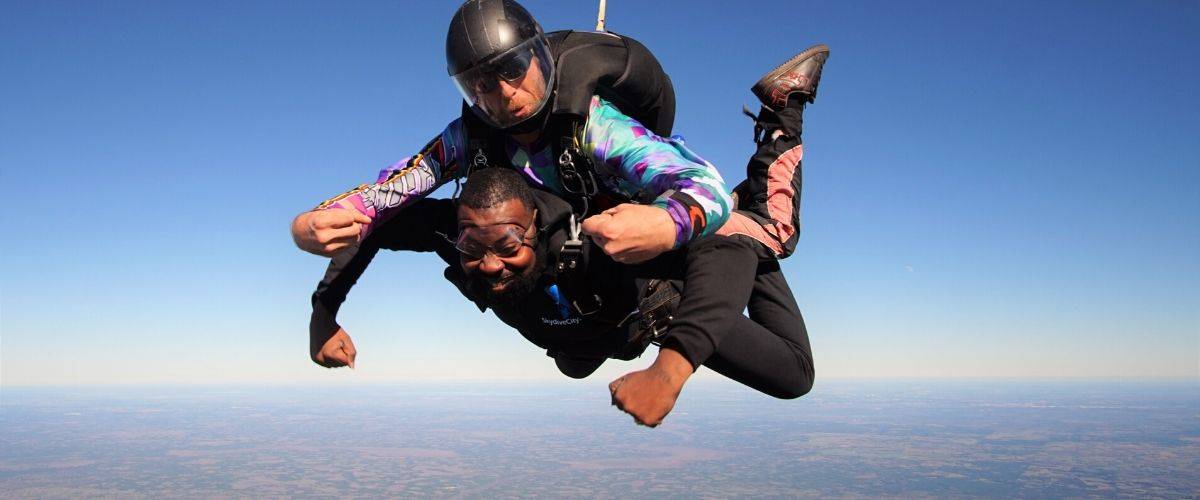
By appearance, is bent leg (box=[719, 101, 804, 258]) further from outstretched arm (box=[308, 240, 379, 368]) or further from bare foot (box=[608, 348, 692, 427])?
outstretched arm (box=[308, 240, 379, 368])

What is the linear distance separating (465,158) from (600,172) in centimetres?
52

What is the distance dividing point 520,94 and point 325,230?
0.67 metres

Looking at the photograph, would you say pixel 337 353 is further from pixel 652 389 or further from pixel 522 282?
pixel 652 389

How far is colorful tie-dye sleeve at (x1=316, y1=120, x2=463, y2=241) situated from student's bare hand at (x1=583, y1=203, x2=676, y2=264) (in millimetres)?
902

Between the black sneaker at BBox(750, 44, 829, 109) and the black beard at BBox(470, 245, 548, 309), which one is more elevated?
the black sneaker at BBox(750, 44, 829, 109)

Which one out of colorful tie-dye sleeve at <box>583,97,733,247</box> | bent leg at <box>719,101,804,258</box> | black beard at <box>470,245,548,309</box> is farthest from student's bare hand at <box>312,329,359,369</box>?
bent leg at <box>719,101,804,258</box>

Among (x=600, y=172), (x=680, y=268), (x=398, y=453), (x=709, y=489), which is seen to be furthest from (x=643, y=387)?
(x=398, y=453)

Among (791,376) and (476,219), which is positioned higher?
(476,219)

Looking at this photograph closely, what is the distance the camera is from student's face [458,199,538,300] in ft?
7.22

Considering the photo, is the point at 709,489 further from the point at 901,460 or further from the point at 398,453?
the point at 398,453

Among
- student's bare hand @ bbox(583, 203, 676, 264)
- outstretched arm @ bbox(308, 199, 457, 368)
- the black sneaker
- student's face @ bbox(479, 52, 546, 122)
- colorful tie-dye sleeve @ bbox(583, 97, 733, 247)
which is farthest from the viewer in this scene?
the black sneaker

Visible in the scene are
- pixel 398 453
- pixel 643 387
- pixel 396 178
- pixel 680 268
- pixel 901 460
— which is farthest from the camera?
pixel 398 453

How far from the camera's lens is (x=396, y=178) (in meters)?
2.38

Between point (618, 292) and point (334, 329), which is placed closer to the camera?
point (618, 292)
